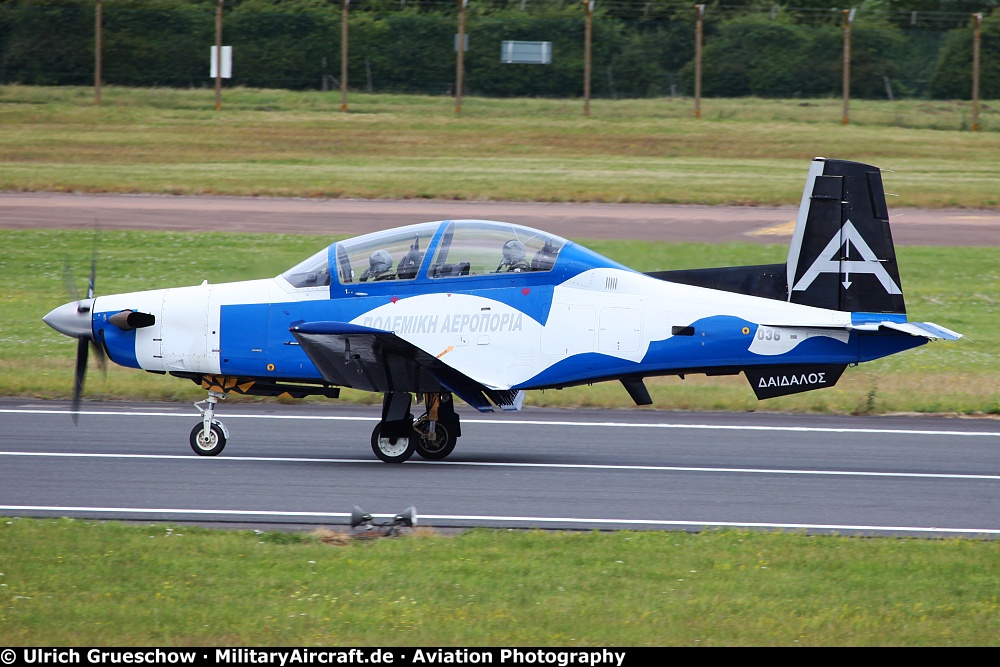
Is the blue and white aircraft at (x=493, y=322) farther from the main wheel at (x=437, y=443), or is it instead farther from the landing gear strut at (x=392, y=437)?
the main wheel at (x=437, y=443)

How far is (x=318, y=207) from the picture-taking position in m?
29.1

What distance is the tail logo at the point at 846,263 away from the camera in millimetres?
12383

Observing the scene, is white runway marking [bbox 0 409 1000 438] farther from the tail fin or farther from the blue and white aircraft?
the tail fin

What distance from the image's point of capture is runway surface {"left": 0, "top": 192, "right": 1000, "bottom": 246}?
26.5 meters

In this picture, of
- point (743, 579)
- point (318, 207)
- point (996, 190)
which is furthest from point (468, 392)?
point (996, 190)

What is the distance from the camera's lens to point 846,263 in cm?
1241

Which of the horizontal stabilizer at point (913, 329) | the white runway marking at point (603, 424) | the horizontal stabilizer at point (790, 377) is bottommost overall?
the white runway marking at point (603, 424)

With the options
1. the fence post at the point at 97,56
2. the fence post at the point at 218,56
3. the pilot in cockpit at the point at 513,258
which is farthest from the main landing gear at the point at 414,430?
the fence post at the point at 97,56

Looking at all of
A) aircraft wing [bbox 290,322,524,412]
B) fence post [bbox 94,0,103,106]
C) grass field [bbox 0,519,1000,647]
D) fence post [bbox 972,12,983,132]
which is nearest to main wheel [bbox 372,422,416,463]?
aircraft wing [bbox 290,322,524,412]

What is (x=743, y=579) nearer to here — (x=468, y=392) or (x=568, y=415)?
(x=468, y=392)

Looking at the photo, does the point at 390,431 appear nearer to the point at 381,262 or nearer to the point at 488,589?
the point at 381,262

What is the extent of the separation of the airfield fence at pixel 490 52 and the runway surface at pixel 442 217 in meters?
17.4

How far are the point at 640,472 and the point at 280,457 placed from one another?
3.73m

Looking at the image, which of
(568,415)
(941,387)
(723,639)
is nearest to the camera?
(723,639)
